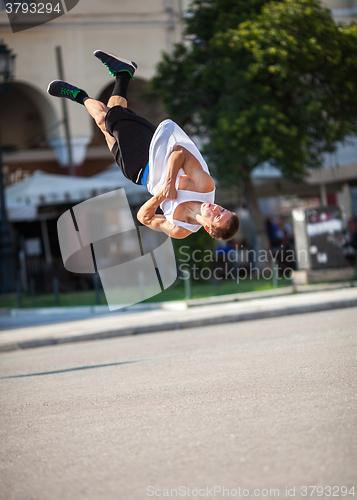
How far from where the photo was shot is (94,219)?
25.1 metres

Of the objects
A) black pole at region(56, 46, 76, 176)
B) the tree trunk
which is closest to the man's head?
the tree trunk

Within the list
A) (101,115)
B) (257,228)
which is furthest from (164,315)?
(101,115)

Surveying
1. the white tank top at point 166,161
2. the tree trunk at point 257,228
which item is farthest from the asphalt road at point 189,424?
the tree trunk at point 257,228

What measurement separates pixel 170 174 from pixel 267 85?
11.3m

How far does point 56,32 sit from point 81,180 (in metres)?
8.31

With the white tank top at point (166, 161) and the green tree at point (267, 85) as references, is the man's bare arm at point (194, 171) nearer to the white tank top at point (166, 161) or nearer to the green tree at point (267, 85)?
the white tank top at point (166, 161)

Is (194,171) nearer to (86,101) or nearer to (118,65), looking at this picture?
(118,65)

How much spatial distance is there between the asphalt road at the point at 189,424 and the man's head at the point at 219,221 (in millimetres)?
1328

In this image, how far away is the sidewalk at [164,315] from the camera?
443 inches

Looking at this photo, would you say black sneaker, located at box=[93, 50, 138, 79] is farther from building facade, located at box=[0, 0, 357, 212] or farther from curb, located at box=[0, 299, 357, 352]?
building facade, located at box=[0, 0, 357, 212]

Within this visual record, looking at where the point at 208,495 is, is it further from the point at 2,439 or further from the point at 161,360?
the point at 161,360

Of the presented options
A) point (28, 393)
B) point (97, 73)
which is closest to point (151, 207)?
point (28, 393)

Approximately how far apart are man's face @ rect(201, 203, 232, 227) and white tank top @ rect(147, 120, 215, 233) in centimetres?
24

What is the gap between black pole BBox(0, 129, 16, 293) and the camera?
17297mm
